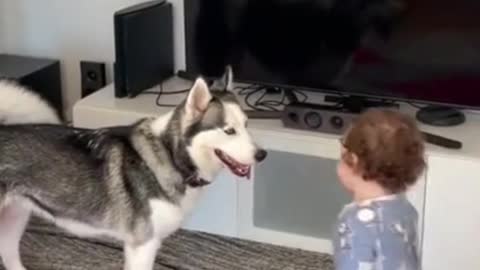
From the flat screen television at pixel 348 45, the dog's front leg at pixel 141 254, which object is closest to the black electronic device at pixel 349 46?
the flat screen television at pixel 348 45

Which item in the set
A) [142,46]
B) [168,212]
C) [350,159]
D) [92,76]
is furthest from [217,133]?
[92,76]

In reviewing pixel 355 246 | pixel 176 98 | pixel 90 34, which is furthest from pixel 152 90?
pixel 355 246

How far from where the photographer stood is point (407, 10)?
2.85 metres

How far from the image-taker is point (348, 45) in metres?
2.96

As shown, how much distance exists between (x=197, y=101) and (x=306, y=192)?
0.80 m

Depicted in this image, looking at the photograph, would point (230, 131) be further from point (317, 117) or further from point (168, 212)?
point (317, 117)

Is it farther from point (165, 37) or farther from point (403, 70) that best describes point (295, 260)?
point (165, 37)

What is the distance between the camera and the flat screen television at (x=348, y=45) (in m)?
2.83

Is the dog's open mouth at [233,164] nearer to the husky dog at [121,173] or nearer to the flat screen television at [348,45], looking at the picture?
the husky dog at [121,173]

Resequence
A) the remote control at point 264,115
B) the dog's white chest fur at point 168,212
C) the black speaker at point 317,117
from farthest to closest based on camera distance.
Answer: the remote control at point 264,115 → the black speaker at point 317,117 → the dog's white chest fur at point 168,212

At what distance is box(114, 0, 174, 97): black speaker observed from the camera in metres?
3.17

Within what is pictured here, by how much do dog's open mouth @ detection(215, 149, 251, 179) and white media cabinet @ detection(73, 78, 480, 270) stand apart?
497 millimetres

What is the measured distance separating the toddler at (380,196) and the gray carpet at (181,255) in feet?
3.59

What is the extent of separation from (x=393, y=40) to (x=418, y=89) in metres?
0.18
